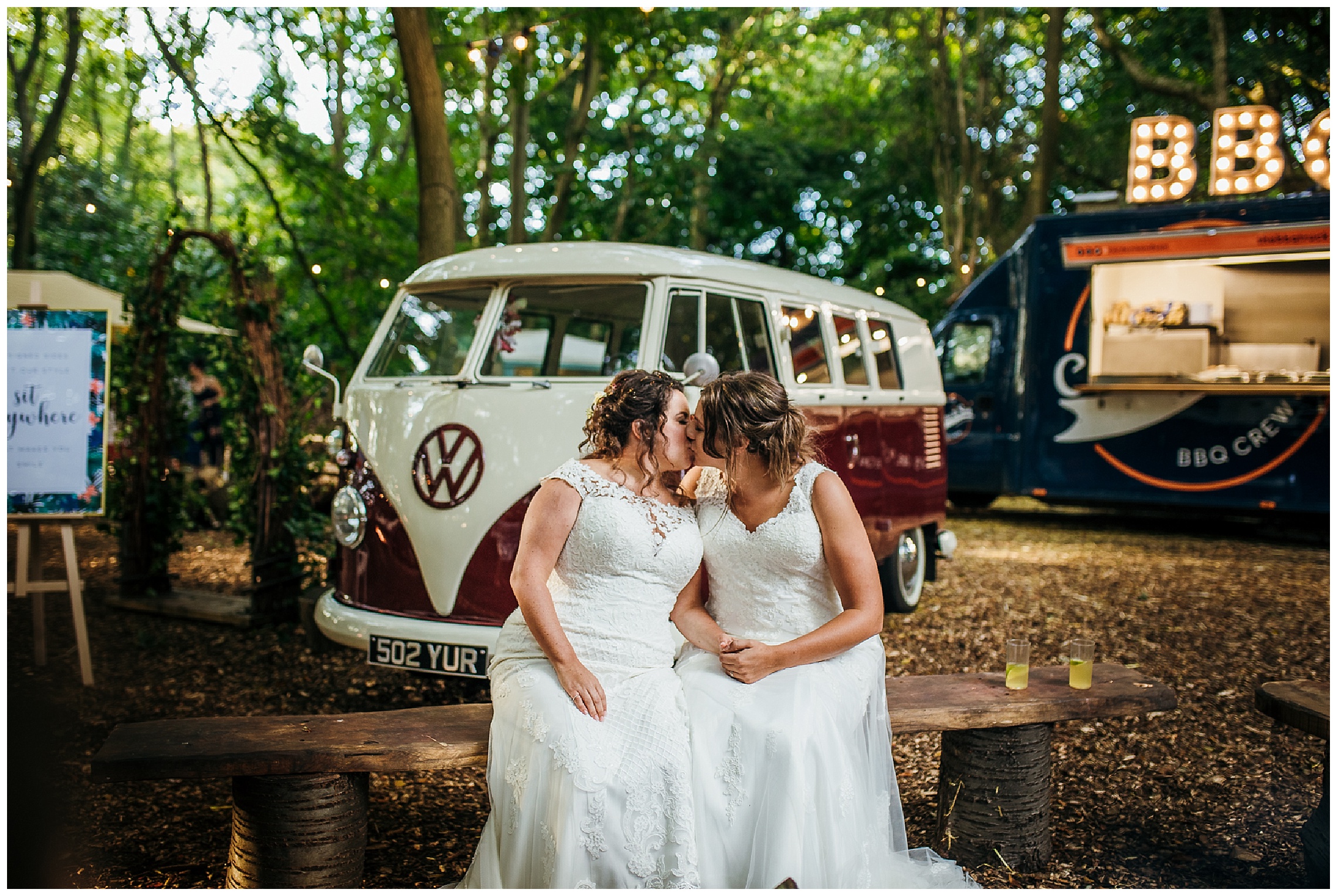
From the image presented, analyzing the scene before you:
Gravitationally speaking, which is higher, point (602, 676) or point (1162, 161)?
point (1162, 161)

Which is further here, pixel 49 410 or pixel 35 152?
pixel 35 152

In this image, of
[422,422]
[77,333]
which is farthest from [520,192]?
[422,422]

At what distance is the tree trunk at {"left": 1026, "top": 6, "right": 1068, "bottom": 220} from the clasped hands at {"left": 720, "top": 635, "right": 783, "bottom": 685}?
11285mm

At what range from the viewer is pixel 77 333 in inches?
194

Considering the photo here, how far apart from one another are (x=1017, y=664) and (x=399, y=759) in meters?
1.93

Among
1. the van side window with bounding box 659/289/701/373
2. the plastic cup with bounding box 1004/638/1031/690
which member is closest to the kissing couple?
the plastic cup with bounding box 1004/638/1031/690

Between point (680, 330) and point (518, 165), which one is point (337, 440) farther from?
point (518, 165)

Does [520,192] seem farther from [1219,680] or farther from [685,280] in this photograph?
[1219,680]

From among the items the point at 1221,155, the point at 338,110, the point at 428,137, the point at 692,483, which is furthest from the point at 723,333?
the point at 338,110

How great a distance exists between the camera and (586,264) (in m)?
4.22

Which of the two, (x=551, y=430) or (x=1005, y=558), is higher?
(x=551, y=430)

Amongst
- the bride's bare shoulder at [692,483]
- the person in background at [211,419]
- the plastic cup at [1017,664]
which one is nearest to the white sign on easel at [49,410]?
the bride's bare shoulder at [692,483]

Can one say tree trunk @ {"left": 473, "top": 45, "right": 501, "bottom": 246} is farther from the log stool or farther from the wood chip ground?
the log stool

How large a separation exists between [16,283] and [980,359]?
29.4 ft
